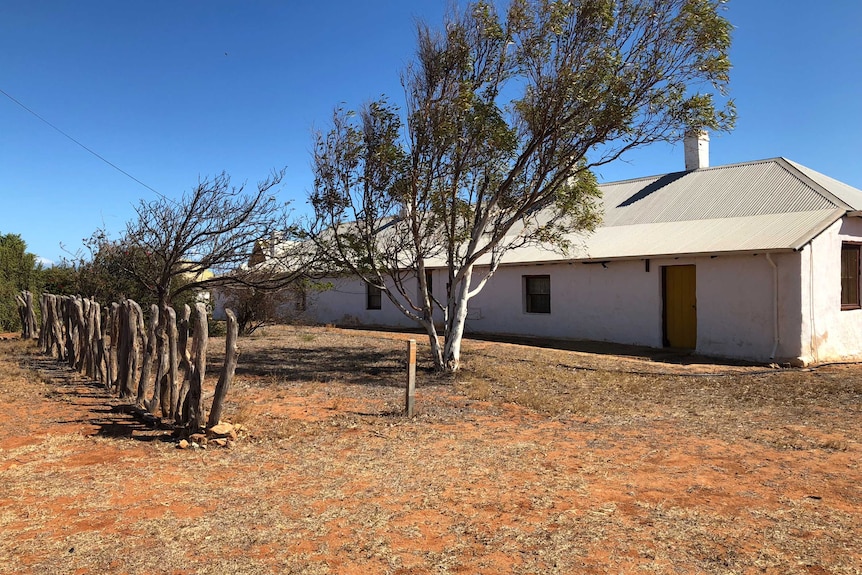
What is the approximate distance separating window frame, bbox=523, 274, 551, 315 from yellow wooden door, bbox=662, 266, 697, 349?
3812 mm

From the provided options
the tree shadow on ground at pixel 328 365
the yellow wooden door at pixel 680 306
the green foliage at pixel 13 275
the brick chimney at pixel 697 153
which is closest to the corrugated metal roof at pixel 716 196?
the brick chimney at pixel 697 153

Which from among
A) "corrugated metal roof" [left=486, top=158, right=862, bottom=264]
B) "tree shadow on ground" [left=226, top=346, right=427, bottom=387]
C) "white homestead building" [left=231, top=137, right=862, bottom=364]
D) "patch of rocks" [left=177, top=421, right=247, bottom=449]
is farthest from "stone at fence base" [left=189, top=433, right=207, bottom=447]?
"corrugated metal roof" [left=486, top=158, right=862, bottom=264]

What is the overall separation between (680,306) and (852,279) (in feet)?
11.8

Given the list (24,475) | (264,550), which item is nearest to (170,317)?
(24,475)

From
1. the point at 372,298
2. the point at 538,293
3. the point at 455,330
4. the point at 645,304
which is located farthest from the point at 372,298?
the point at 455,330

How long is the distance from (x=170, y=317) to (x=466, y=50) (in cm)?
655

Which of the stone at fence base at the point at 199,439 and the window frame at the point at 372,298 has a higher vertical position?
the window frame at the point at 372,298

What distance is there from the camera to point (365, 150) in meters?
10.9

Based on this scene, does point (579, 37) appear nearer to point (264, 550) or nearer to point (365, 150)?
point (365, 150)

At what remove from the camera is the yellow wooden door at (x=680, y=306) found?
14680 millimetres

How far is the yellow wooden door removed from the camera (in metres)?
14.7

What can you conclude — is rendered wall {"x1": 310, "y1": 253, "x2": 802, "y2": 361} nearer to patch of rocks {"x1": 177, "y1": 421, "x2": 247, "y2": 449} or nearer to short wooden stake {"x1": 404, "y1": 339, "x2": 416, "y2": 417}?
short wooden stake {"x1": 404, "y1": 339, "x2": 416, "y2": 417}

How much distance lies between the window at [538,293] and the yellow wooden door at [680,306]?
3.80 m

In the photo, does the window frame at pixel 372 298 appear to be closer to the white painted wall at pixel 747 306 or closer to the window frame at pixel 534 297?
the window frame at pixel 534 297
